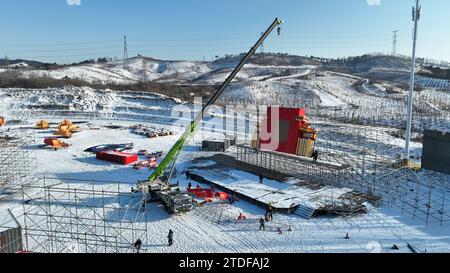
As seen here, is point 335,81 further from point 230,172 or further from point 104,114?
point 230,172

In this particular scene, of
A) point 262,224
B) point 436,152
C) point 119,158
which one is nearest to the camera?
point 262,224

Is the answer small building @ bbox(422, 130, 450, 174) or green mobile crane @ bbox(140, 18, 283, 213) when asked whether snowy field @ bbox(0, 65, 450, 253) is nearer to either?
green mobile crane @ bbox(140, 18, 283, 213)

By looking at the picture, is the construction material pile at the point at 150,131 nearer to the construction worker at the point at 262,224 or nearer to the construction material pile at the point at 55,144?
the construction material pile at the point at 55,144

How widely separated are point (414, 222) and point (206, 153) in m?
16.7

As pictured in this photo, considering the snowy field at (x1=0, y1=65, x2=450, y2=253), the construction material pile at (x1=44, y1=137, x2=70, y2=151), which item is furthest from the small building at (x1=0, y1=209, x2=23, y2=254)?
the construction material pile at (x1=44, y1=137, x2=70, y2=151)

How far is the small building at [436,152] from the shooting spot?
75.1 feet

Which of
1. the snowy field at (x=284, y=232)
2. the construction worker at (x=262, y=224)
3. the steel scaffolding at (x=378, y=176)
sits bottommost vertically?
the snowy field at (x=284, y=232)

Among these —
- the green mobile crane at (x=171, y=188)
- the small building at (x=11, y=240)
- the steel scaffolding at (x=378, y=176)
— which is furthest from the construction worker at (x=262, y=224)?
the small building at (x=11, y=240)

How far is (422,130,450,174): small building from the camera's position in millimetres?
22891

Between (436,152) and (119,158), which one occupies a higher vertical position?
(436,152)

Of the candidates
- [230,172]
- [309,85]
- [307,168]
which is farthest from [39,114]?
[309,85]

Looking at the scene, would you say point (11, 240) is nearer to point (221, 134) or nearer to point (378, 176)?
point (378, 176)

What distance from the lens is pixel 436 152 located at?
23.4 meters

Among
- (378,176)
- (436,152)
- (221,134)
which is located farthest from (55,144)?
(436,152)
